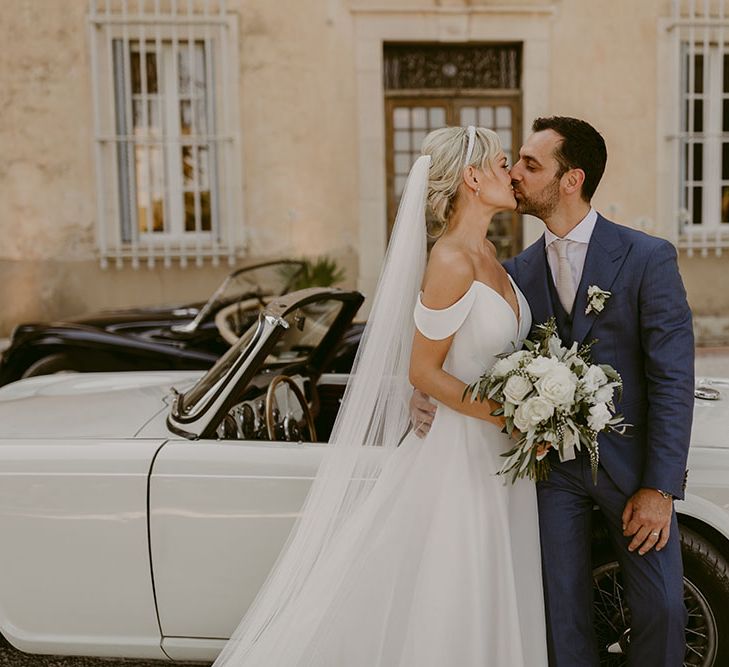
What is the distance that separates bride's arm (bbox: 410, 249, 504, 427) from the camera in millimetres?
2451

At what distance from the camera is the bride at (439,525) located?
2465 millimetres

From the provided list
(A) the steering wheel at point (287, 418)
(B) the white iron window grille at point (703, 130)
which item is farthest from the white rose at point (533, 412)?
(B) the white iron window grille at point (703, 130)

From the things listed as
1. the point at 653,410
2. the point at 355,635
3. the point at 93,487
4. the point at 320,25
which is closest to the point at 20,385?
the point at 93,487

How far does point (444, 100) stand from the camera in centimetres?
1014

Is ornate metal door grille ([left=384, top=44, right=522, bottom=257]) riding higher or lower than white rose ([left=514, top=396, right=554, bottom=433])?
higher

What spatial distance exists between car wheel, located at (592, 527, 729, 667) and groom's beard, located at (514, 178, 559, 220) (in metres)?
1.08

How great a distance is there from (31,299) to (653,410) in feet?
29.0

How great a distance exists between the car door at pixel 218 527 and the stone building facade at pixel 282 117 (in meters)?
7.16

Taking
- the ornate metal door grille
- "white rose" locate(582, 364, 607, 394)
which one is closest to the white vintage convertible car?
"white rose" locate(582, 364, 607, 394)

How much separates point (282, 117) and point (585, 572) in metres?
8.04

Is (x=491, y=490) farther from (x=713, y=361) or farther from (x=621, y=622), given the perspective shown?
(x=713, y=361)

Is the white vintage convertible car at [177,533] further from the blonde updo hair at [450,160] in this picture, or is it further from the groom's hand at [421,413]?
the blonde updo hair at [450,160]

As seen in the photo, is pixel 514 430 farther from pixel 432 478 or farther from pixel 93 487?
pixel 93 487

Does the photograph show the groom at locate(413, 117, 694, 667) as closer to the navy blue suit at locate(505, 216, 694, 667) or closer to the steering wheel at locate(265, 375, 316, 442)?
the navy blue suit at locate(505, 216, 694, 667)
